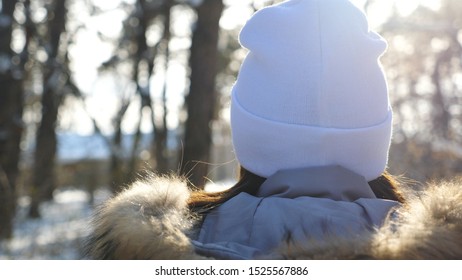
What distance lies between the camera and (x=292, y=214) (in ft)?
4.91

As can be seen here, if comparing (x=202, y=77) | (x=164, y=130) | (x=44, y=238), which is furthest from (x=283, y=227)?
(x=164, y=130)

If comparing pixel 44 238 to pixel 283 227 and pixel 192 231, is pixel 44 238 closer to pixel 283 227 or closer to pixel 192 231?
pixel 192 231

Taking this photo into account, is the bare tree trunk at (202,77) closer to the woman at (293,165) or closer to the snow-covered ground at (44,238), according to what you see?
the snow-covered ground at (44,238)

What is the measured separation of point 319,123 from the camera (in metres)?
1.68

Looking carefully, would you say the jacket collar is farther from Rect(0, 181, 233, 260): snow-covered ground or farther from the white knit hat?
Rect(0, 181, 233, 260): snow-covered ground

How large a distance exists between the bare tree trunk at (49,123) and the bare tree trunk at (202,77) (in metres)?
2.28

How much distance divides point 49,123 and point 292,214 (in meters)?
10.9

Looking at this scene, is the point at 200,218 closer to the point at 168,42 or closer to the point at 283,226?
the point at 283,226

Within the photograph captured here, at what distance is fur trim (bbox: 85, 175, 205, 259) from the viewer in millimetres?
1409

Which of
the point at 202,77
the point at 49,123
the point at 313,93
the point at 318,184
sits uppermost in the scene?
the point at 313,93

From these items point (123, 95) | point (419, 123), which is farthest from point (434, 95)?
point (123, 95)

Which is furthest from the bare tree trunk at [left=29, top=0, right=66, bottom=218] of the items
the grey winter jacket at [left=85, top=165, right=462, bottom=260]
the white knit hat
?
the grey winter jacket at [left=85, top=165, right=462, bottom=260]

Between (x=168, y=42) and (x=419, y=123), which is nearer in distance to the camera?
(x=419, y=123)
